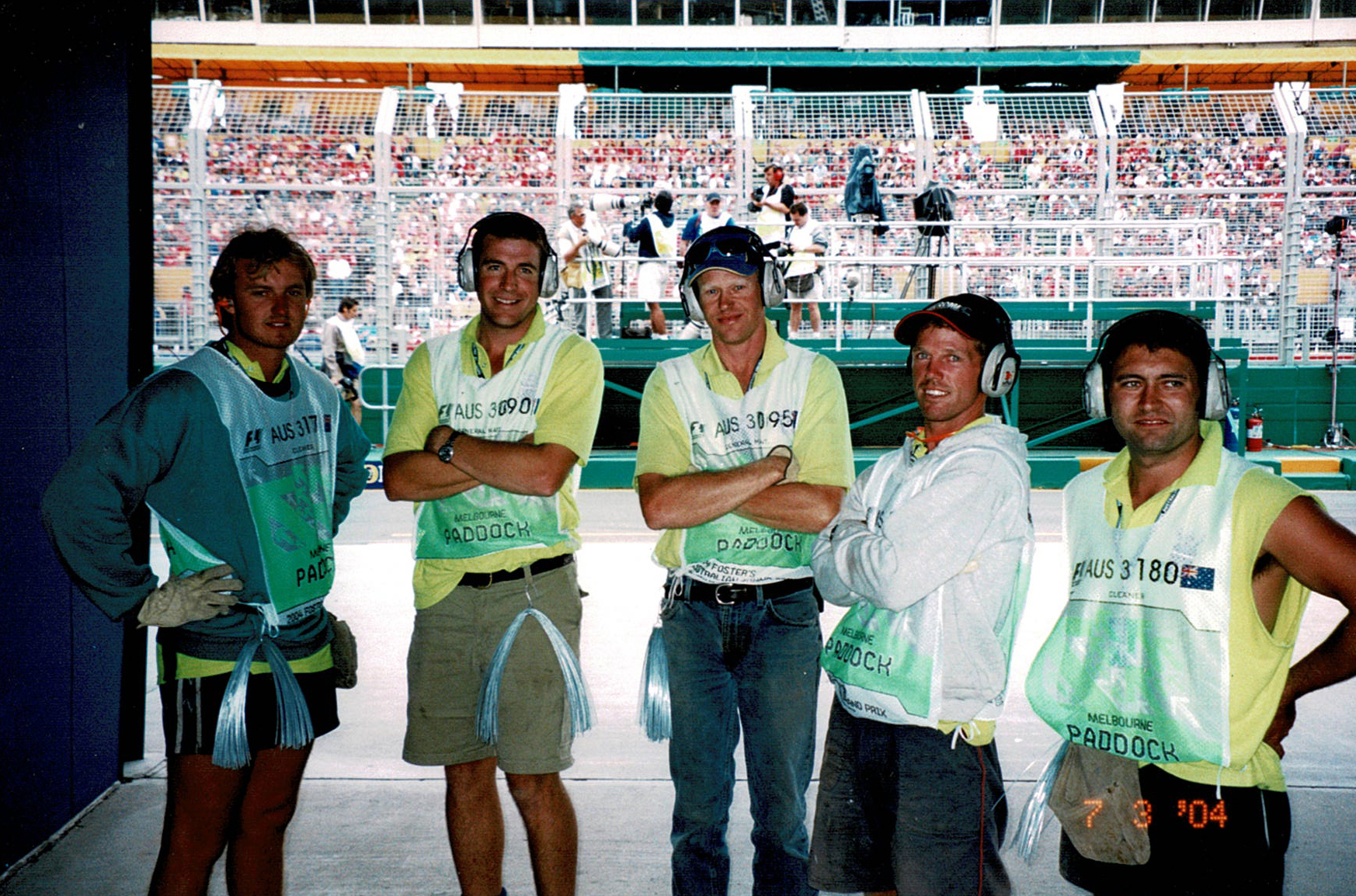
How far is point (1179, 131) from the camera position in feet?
74.3

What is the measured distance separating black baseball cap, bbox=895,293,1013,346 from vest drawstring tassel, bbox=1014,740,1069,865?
35.5 inches

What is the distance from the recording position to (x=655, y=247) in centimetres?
1403

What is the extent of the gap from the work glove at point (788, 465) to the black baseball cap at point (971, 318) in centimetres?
48

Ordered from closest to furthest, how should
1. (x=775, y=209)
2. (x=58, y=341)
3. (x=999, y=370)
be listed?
(x=999, y=370) < (x=58, y=341) < (x=775, y=209)

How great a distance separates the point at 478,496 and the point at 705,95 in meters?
19.9

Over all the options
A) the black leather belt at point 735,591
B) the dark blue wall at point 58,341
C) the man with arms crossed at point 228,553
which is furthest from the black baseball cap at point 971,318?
the dark blue wall at point 58,341

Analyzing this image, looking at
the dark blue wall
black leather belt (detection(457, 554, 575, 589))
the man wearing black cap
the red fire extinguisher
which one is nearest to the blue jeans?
the man wearing black cap

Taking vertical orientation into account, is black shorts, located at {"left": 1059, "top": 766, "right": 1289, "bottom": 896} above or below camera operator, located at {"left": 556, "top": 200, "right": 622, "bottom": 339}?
below

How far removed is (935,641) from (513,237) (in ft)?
5.34

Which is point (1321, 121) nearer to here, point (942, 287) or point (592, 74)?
point (942, 287)

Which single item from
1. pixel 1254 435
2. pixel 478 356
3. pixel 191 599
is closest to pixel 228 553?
pixel 191 599

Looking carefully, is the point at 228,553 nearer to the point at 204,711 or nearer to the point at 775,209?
the point at 204,711

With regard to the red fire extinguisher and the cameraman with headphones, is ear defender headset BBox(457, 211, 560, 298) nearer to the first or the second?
the cameraman with headphones

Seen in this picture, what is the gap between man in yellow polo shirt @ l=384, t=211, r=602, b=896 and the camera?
9.57 feet
